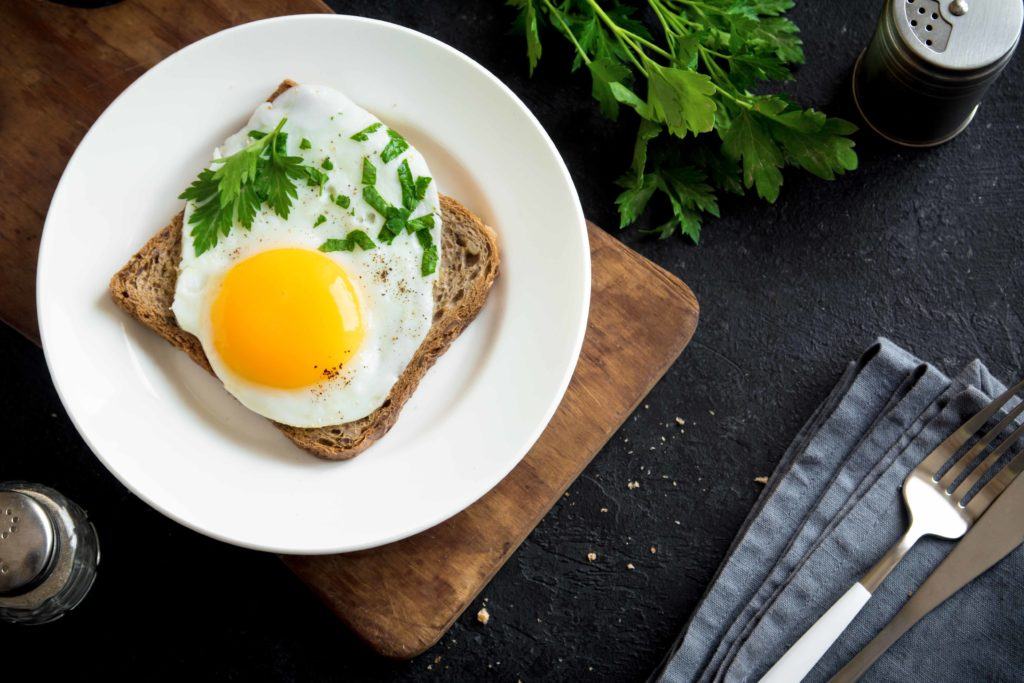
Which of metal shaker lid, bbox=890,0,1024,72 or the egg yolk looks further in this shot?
metal shaker lid, bbox=890,0,1024,72

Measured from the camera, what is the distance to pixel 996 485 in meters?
2.93

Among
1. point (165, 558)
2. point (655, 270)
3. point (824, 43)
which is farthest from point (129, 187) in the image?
point (824, 43)

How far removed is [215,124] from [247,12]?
49 centimetres

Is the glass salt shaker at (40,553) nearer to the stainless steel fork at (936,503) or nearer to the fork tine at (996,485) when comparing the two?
the stainless steel fork at (936,503)

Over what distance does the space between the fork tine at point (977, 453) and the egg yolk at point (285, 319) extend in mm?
2068

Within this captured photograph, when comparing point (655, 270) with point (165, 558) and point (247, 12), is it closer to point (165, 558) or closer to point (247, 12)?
point (247, 12)

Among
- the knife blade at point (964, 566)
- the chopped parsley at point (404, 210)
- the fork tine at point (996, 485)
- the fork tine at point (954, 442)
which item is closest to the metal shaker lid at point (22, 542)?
the chopped parsley at point (404, 210)

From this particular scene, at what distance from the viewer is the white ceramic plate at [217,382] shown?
2.82 meters

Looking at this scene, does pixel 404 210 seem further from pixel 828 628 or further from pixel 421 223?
pixel 828 628

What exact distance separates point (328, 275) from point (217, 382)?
0.59m

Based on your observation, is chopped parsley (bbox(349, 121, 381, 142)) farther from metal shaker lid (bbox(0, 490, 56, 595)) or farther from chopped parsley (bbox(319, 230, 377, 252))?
metal shaker lid (bbox(0, 490, 56, 595))

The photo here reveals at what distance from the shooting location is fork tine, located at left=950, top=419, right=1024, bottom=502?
2.92 metres

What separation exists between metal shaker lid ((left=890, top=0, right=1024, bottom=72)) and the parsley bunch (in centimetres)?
37

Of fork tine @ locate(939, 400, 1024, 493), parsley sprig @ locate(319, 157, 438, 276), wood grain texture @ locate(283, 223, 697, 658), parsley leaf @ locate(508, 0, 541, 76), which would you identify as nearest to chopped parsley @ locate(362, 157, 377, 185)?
parsley sprig @ locate(319, 157, 438, 276)
